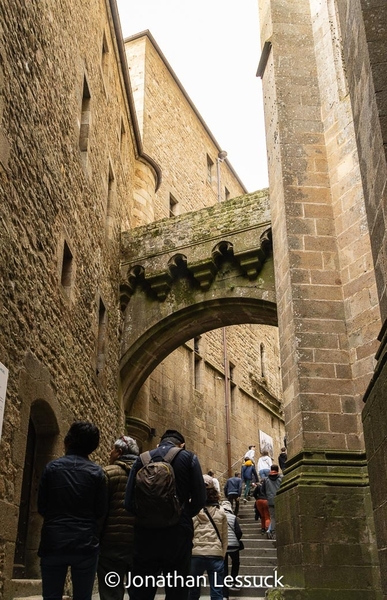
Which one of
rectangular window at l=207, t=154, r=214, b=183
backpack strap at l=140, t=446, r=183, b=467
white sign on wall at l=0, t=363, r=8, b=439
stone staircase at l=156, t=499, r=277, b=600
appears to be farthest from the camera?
rectangular window at l=207, t=154, r=214, b=183

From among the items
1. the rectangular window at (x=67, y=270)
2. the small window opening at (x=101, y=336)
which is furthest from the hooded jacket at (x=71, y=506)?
the small window opening at (x=101, y=336)

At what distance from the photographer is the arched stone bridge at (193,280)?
417 inches

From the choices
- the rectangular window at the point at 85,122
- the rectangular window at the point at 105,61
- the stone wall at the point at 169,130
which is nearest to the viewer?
the rectangular window at the point at 85,122

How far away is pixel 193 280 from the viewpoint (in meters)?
11.3

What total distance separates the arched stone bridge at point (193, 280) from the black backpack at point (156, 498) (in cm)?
716

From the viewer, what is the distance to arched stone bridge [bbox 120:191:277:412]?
1059 cm

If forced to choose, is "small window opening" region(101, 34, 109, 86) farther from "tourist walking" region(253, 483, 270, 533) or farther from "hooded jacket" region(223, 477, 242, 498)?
"tourist walking" region(253, 483, 270, 533)

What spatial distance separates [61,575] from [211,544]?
2.18 meters

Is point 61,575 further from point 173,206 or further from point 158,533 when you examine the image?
point 173,206

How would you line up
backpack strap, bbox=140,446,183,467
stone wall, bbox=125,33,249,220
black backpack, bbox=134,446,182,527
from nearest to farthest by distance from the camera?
black backpack, bbox=134,446,182,527 < backpack strap, bbox=140,446,183,467 < stone wall, bbox=125,33,249,220

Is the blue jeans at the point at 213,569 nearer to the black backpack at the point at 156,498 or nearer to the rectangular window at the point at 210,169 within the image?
the black backpack at the point at 156,498

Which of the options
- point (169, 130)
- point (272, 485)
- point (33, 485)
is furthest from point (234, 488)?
point (169, 130)

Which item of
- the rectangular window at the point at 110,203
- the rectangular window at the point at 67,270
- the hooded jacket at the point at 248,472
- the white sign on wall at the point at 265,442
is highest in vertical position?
the rectangular window at the point at 110,203

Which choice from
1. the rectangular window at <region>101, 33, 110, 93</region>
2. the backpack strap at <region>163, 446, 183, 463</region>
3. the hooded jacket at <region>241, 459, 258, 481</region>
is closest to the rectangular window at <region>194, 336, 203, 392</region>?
the hooded jacket at <region>241, 459, 258, 481</region>
